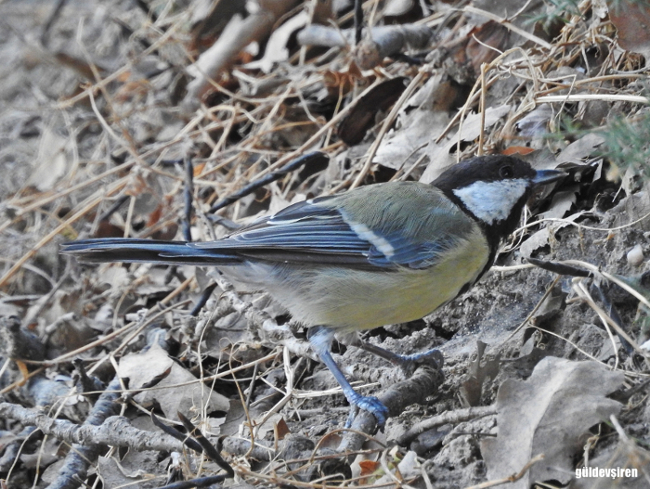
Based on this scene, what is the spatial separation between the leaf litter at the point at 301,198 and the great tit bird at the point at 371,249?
0.60 feet

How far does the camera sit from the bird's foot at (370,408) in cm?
215

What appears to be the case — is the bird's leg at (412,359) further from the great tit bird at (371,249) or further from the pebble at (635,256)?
the pebble at (635,256)

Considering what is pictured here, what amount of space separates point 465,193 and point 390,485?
114cm

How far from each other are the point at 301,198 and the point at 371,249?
1002mm

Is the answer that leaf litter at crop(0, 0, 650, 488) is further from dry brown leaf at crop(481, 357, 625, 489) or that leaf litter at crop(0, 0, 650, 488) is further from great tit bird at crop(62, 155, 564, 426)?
great tit bird at crop(62, 155, 564, 426)

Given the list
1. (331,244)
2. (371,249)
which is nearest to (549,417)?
(371,249)

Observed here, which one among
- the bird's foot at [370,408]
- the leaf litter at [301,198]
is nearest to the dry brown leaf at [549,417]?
the leaf litter at [301,198]

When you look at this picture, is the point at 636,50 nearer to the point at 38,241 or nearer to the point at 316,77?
the point at 316,77

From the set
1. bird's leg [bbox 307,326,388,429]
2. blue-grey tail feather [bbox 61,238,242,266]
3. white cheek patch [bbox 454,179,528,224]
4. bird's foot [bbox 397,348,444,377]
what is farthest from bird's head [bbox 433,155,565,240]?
blue-grey tail feather [bbox 61,238,242,266]

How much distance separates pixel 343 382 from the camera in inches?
94.7

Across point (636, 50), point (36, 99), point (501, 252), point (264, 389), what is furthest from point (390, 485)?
point (36, 99)

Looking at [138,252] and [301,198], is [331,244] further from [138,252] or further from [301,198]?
[301,198]

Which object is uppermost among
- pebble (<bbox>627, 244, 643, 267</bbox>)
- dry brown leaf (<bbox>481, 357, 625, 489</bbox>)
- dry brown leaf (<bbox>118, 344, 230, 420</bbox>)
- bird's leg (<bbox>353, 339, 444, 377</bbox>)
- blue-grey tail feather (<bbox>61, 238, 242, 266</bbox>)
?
blue-grey tail feather (<bbox>61, 238, 242, 266</bbox>)

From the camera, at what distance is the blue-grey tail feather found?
2346mm
